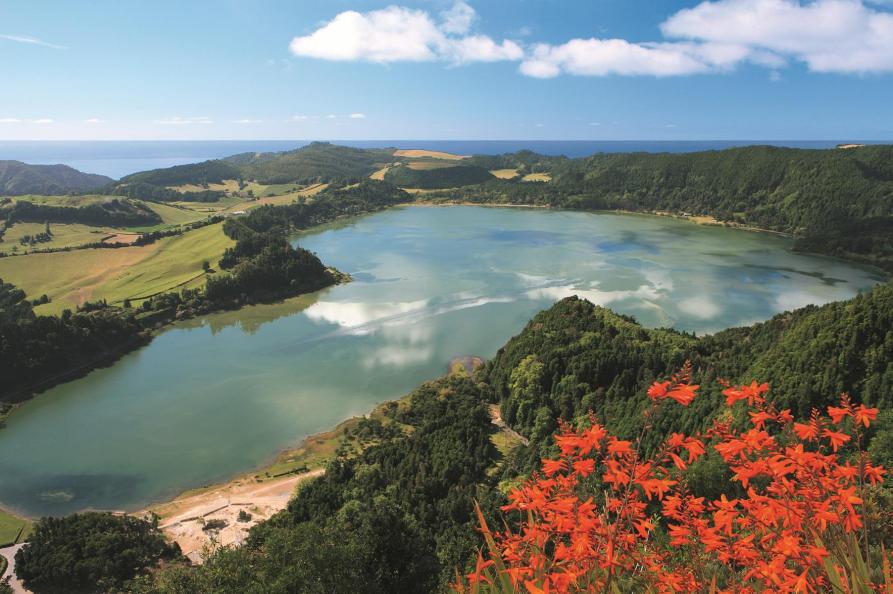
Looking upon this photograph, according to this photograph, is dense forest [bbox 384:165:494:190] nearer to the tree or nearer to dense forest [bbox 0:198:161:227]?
dense forest [bbox 0:198:161:227]

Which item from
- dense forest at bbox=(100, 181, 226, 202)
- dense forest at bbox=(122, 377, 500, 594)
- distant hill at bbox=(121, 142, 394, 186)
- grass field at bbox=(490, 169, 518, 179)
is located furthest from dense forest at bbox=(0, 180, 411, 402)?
grass field at bbox=(490, 169, 518, 179)

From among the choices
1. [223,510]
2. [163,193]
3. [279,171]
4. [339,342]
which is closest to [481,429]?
[223,510]

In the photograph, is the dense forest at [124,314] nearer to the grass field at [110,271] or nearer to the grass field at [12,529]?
the grass field at [110,271]

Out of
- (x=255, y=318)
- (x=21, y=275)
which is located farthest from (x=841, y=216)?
(x=21, y=275)

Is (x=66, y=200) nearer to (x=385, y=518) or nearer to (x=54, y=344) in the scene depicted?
(x=54, y=344)

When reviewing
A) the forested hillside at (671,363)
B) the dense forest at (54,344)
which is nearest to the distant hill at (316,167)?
the dense forest at (54,344)

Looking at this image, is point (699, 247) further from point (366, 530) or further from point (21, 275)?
point (21, 275)
